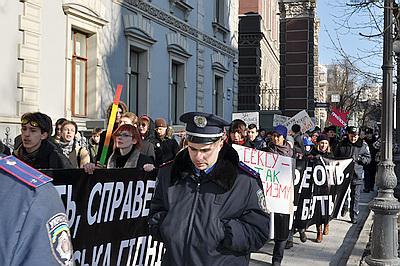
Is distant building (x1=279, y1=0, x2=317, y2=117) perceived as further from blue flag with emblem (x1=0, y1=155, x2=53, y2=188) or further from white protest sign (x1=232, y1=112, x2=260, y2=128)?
blue flag with emblem (x1=0, y1=155, x2=53, y2=188)

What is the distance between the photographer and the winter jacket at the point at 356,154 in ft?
33.7

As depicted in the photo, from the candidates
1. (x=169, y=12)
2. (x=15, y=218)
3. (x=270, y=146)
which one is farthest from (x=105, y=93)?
(x=15, y=218)

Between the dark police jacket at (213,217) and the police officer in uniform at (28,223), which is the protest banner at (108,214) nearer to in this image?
the dark police jacket at (213,217)

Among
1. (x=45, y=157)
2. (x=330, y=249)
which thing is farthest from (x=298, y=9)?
(x=45, y=157)

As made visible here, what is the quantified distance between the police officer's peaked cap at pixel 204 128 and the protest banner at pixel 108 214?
167 centimetres

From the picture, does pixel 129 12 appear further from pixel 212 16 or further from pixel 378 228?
pixel 378 228

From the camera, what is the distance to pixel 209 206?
294 centimetres

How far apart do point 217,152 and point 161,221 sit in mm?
516

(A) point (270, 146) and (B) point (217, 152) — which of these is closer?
(B) point (217, 152)

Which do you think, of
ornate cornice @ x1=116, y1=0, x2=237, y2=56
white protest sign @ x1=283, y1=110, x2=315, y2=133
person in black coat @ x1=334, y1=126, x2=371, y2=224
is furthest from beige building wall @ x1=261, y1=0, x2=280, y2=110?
person in black coat @ x1=334, y1=126, x2=371, y2=224

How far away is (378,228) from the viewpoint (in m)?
6.43

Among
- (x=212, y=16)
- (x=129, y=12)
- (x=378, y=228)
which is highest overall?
(x=212, y=16)

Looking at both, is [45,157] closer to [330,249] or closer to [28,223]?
[28,223]

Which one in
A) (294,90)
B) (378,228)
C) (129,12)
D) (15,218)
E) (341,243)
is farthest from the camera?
(294,90)
